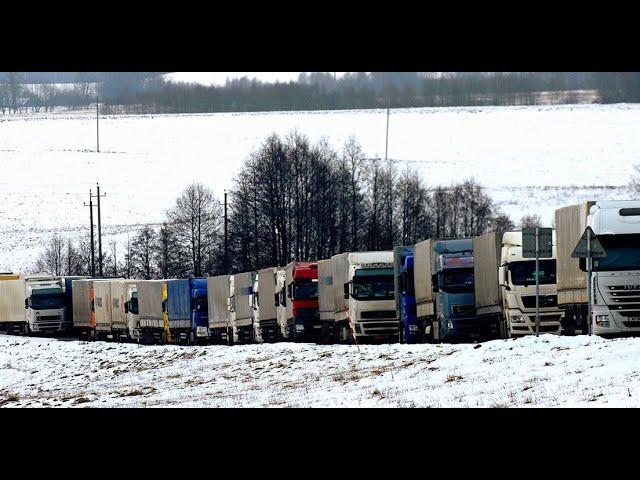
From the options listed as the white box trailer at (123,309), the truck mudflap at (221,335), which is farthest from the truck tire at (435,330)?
the white box trailer at (123,309)

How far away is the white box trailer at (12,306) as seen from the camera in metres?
85.3

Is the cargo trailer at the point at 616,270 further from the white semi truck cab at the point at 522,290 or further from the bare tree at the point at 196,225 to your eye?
the bare tree at the point at 196,225

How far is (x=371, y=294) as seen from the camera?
46.2 metres

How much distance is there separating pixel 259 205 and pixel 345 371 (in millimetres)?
76328

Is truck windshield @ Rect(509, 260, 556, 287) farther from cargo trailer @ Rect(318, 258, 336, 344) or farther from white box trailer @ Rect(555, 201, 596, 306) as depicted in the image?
cargo trailer @ Rect(318, 258, 336, 344)

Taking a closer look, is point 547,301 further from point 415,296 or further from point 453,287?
point 415,296

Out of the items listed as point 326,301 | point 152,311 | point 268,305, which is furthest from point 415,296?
point 152,311

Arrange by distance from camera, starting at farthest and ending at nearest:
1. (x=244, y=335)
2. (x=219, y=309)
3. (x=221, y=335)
A: (x=221, y=335)
(x=219, y=309)
(x=244, y=335)

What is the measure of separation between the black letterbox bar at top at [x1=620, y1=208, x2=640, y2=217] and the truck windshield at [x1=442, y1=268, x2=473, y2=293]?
33.6ft

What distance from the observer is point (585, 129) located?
172875mm

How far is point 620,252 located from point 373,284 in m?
15.5

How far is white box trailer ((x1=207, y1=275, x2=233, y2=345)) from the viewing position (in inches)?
2453
